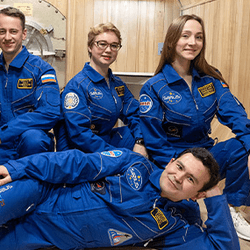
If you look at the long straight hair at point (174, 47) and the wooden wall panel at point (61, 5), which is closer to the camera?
the long straight hair at point (174, 47)

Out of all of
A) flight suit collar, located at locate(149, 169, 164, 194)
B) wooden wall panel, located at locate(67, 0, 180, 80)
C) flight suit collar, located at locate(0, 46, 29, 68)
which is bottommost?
flight suit collar, located at locate(149, 169, 164, 194)

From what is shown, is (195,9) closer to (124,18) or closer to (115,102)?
(124,18)

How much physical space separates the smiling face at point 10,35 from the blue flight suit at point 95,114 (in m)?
0.41

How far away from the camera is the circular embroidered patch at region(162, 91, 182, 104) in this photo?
6.59 feet

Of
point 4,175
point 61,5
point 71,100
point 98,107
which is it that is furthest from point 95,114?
point 61,5

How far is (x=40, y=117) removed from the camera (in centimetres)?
200

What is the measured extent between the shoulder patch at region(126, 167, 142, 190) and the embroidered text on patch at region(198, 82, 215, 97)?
0.74 m

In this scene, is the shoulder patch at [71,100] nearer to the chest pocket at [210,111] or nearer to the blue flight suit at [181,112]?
the blue flight suit at [181,112]

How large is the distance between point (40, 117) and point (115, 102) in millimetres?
520

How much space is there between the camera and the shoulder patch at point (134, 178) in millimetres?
1554

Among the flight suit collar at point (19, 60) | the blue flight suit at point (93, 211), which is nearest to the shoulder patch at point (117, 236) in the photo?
the blue flight suit at point (93, 211)

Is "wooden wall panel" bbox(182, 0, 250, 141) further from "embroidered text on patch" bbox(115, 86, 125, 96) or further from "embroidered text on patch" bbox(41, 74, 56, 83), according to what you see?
"embroidered text on patch" bbox(41, 74, 56, 83)

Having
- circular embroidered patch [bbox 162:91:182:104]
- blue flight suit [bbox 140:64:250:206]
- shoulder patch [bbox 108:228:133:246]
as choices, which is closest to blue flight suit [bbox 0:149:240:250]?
shoulder patch [bbox 108:228:133:246]

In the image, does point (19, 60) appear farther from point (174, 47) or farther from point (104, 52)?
point (174, 47)
